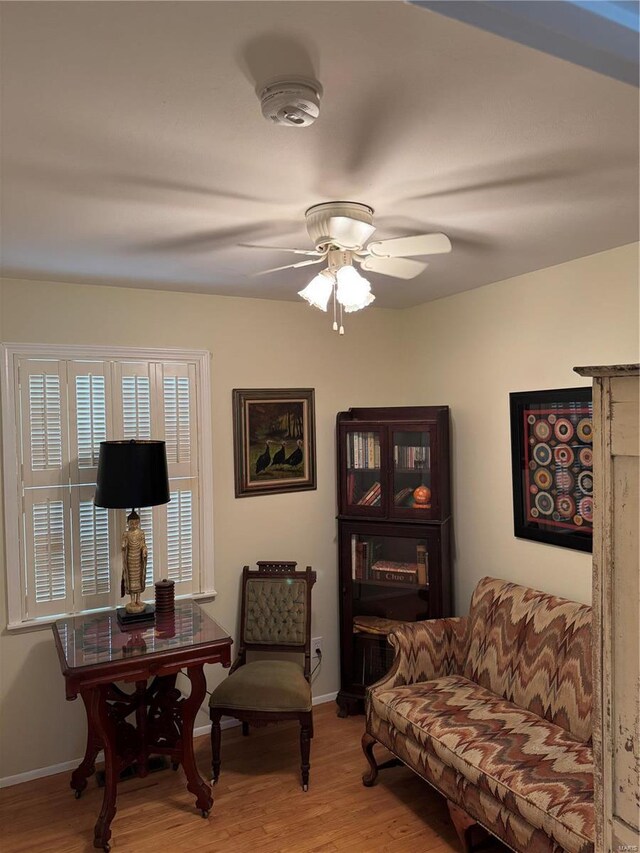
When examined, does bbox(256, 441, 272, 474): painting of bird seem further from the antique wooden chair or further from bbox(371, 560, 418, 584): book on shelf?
bbox(371, 560, 418, 584): book on shelf

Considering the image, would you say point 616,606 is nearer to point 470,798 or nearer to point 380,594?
point 470,798

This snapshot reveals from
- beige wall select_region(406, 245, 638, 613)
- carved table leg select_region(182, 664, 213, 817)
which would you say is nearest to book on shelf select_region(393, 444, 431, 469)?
beige wall select_region(406, 245, 638, 613)

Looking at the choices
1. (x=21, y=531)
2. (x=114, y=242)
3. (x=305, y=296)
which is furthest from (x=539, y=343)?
(x=21, y=531)

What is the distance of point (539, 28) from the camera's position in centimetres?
66

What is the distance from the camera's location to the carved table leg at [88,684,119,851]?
266 cm

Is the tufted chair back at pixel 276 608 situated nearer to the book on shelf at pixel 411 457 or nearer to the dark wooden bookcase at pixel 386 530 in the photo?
the dark wooden bookcase at pixel 386 530

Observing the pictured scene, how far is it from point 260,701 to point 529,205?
2.66 m

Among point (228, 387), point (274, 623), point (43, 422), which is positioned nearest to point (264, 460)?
point (228, 387)

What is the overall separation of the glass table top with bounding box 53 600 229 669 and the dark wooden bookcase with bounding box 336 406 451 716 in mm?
1114

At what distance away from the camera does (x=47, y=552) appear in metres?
3.28

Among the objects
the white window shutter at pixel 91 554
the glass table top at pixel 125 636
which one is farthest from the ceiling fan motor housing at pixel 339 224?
the white window shutter at pixel 91 554

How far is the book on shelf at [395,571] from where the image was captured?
3.75 meters

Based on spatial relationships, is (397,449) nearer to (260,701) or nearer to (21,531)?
(260,701)

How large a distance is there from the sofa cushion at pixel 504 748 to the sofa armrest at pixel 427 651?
0.06 m
